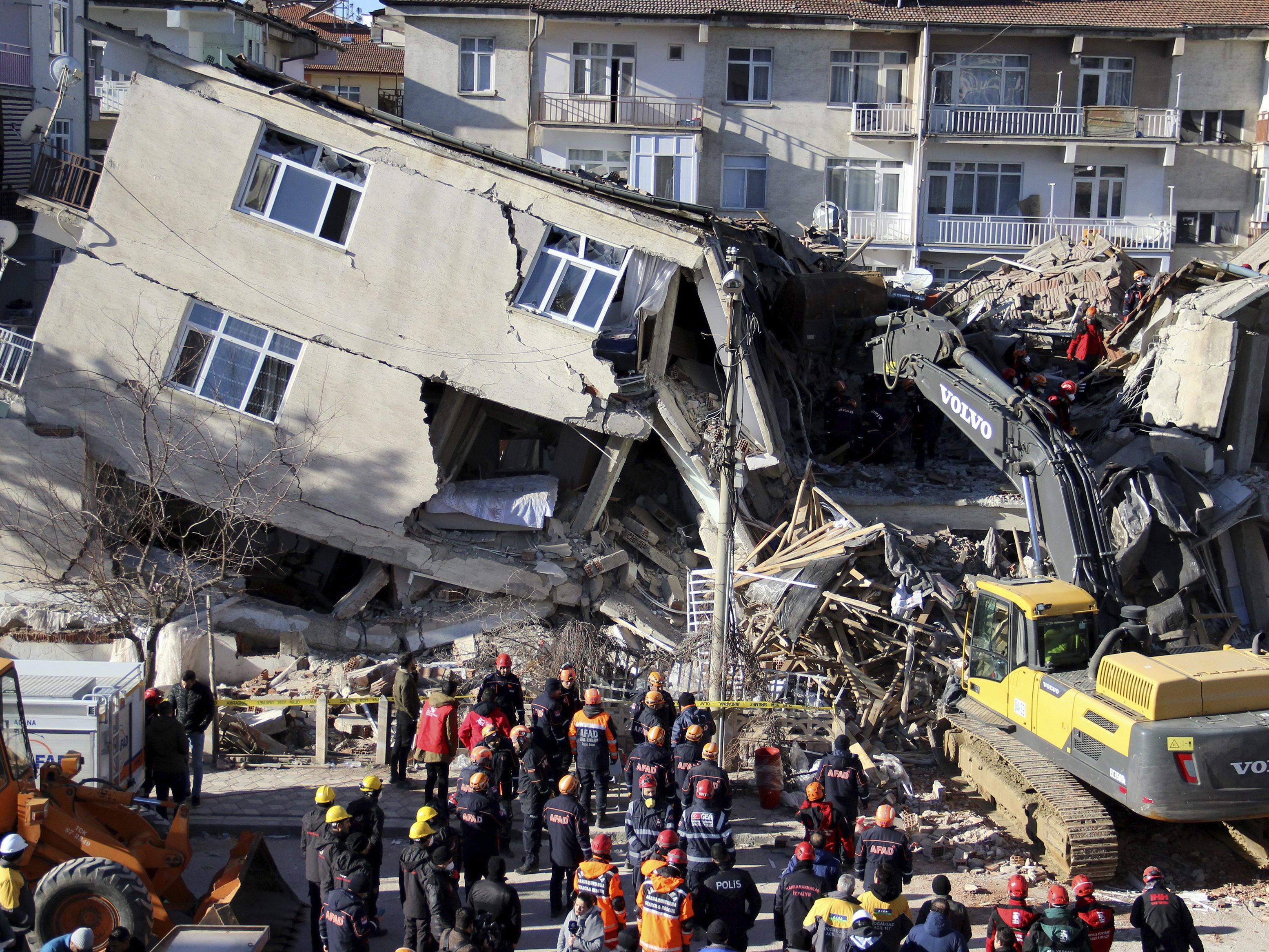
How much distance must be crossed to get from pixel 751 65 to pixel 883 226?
20.0 feet

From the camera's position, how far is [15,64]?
1903cm

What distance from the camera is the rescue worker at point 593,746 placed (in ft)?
36.0

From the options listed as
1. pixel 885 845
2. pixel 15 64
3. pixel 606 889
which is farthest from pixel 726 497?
pixel 15 64

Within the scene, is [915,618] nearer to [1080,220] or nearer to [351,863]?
[351,863]

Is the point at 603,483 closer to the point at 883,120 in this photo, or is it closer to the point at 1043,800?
the point at 1043,800

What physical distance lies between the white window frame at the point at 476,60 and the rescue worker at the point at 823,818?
26.9m

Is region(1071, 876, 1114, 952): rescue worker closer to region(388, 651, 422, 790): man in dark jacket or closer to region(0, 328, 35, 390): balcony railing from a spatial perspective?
region(388, 651, 422, 790): man in dark jacket

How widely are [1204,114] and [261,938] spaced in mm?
35510

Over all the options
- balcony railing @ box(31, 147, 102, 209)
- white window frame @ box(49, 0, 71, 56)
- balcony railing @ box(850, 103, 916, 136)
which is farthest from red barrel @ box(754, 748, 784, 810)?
balcony railing @ box(850, 103, 916, 136)

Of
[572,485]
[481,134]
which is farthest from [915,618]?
[481,134]

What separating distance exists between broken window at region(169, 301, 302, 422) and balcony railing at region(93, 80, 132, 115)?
21.1m

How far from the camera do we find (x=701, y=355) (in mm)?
18141

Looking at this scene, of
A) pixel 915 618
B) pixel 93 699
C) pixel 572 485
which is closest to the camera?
pixel 93 699

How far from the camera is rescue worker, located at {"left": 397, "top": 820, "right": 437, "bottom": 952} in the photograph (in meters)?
8.12
